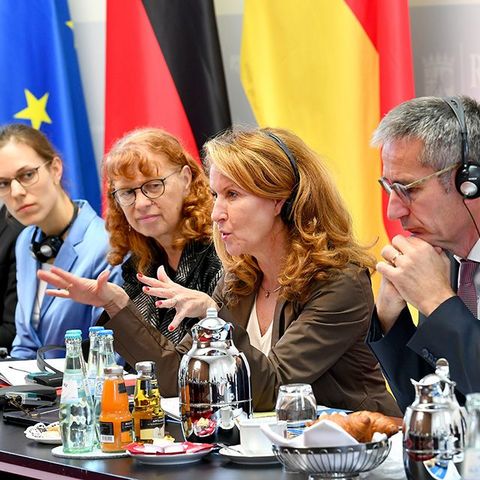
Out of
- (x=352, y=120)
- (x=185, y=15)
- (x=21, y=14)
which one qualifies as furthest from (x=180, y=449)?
(x=21, y=14)

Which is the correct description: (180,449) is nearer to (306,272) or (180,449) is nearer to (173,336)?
(306,272)

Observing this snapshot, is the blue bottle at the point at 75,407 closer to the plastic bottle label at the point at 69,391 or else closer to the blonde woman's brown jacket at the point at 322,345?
the plastic bottle label at the point at 69,391

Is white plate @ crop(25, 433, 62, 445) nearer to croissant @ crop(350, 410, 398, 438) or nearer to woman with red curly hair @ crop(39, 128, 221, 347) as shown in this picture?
croissant @ crop(350, 410, 398, 438)

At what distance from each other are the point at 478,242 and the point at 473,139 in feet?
0.73

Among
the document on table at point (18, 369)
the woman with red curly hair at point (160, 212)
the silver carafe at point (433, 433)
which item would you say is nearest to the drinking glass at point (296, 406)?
the silver carafe at point (433, 433)

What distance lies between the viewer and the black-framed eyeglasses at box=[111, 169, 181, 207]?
11.3ft

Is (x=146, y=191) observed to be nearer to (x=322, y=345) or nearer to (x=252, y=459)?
(x=322, y=345)

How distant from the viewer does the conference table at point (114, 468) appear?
1851mm

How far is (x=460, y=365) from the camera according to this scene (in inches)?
82.7

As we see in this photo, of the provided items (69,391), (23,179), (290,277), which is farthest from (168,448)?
(23,179)

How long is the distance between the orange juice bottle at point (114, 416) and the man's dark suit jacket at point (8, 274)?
7.84 feet

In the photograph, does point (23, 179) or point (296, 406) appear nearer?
point (296, 406)

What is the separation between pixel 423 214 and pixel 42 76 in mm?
3066

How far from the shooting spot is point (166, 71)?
14.2ft
